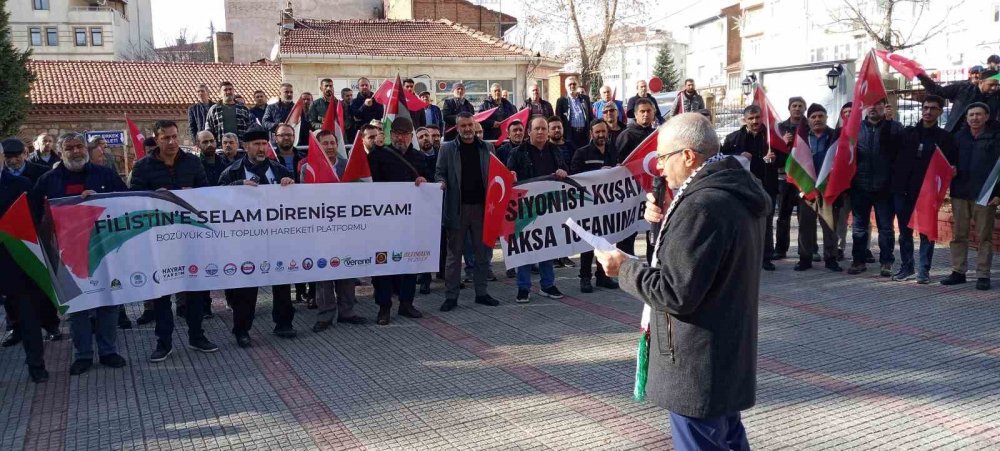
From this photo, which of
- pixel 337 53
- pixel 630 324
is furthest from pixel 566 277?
pixel 337 53

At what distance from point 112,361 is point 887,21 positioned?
100ft

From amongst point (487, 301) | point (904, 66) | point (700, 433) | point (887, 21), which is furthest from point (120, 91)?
point (700, 433)

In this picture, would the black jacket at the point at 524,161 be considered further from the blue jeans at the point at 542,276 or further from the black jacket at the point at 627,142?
the blue jeans at the point at 542,276

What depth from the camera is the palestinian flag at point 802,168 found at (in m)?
10.3

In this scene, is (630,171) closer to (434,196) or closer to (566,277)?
(566,277)

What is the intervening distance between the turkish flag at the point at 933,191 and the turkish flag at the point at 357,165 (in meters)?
6.36

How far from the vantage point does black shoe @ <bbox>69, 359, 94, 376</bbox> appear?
22.2ft

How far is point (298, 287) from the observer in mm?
9805

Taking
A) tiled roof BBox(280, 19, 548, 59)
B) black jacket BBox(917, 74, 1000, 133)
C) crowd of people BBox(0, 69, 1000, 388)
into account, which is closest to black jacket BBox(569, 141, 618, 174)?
crowd of people BBox(0, 69, 1000, 388)

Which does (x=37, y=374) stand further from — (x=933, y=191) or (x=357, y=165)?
(x=933, y=191)

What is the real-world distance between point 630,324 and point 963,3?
40.1 metres

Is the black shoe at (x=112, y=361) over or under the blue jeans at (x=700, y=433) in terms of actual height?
under

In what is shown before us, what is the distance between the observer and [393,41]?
36.2 meters

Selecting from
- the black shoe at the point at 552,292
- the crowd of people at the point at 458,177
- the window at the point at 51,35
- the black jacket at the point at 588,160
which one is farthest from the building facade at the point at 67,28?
the black shoe at the point at 552,292
